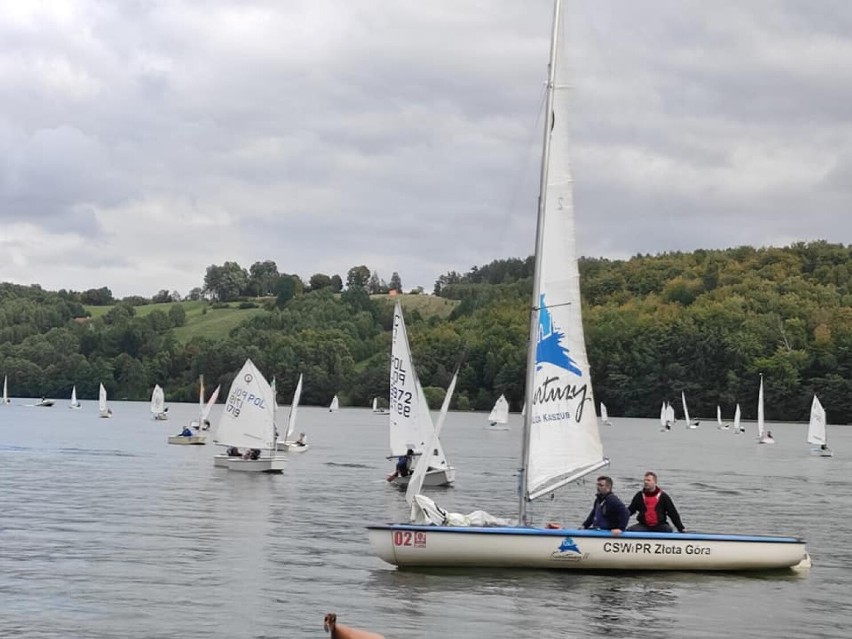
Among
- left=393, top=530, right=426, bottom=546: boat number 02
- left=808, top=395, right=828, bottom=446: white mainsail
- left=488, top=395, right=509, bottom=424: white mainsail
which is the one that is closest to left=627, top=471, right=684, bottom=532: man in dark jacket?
left=393, top=530, right=426, bottom=546: boat number 02

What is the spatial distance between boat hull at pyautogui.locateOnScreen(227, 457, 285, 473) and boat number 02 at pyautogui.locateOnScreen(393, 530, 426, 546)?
29314 millimetres

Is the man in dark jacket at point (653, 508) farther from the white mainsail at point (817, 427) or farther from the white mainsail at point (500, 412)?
the white mainsail at point (500, 412)

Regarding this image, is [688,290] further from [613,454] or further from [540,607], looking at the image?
[540,607]

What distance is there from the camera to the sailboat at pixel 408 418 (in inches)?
1868

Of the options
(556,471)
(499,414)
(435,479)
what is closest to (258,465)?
(435,479)

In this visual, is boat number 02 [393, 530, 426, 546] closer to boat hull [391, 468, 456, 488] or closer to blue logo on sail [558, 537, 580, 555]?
blue logo on sail [558, 537, 580, 555]

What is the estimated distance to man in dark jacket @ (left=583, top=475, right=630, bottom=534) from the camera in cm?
2553

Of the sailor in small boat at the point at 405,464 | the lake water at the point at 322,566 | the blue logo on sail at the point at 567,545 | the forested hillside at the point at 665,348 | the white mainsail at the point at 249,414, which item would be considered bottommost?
the lake water at the point at 322,566

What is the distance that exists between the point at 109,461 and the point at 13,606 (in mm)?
42752

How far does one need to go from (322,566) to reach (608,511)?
20.0 ft

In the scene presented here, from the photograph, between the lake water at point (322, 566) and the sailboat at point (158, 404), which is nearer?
the lake water at point (322, 566)

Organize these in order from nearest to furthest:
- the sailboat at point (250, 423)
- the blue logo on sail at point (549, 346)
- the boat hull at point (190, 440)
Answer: the blue logo on sail at point (549, 346)
the sailboat at point (250, 423)
the boat hull at point (190, 440)

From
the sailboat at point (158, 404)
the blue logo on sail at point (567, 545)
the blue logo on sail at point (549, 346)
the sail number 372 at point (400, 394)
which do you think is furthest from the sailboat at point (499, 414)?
the blue logo on sail at point (567, 545)

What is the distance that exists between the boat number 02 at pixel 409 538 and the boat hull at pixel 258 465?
29.3m
